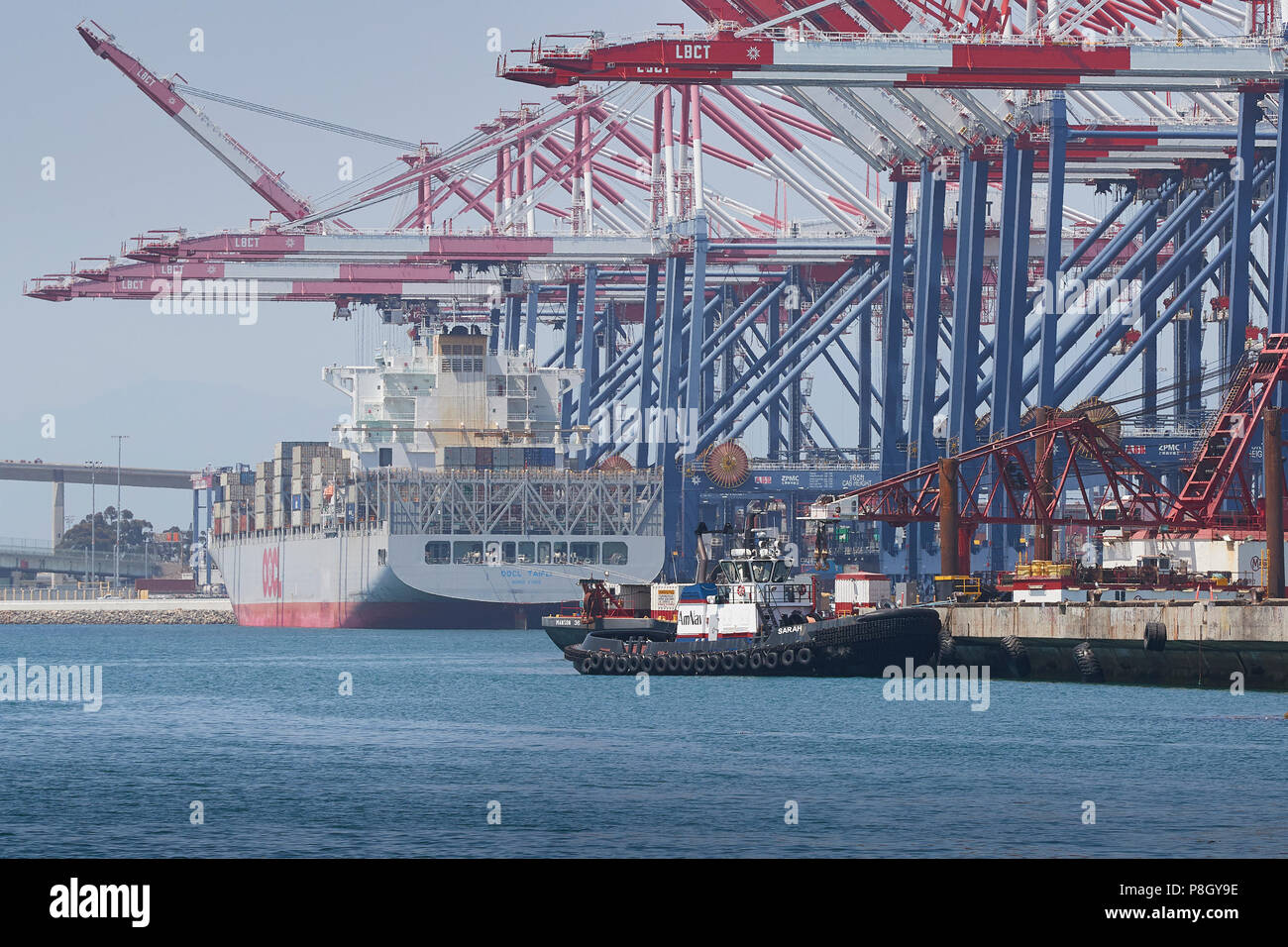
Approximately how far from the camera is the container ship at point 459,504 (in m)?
116

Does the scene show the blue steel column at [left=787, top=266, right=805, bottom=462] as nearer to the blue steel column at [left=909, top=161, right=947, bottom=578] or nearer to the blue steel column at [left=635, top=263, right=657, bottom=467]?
the blue steel column at [left=635, top=263, right=657, bottom=467]

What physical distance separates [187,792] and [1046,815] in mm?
14975

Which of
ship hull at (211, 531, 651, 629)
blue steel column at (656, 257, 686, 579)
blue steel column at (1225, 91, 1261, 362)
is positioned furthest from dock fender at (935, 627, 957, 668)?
blue steel column at (656, 257, 686, 579)

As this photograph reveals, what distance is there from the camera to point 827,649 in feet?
204

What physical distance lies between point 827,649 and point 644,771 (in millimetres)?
22231

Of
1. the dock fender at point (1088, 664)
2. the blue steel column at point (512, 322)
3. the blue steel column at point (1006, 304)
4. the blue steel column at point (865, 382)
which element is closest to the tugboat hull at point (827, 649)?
the dock fender at point (1088, 664)

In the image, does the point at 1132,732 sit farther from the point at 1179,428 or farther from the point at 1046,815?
the point at 1179,428

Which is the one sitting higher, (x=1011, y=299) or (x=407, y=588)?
(x=1011, y=299)

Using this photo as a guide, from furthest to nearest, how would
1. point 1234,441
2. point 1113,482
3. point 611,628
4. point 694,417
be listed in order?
Answer: point 694,417, point 1113,482, point 611,628, point 1234,441

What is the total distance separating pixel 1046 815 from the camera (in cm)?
3388

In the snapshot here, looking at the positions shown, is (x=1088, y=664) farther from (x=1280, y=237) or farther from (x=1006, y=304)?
(x=1006, y=304)

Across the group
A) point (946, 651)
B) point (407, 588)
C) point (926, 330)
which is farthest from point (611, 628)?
point (407, 588)
